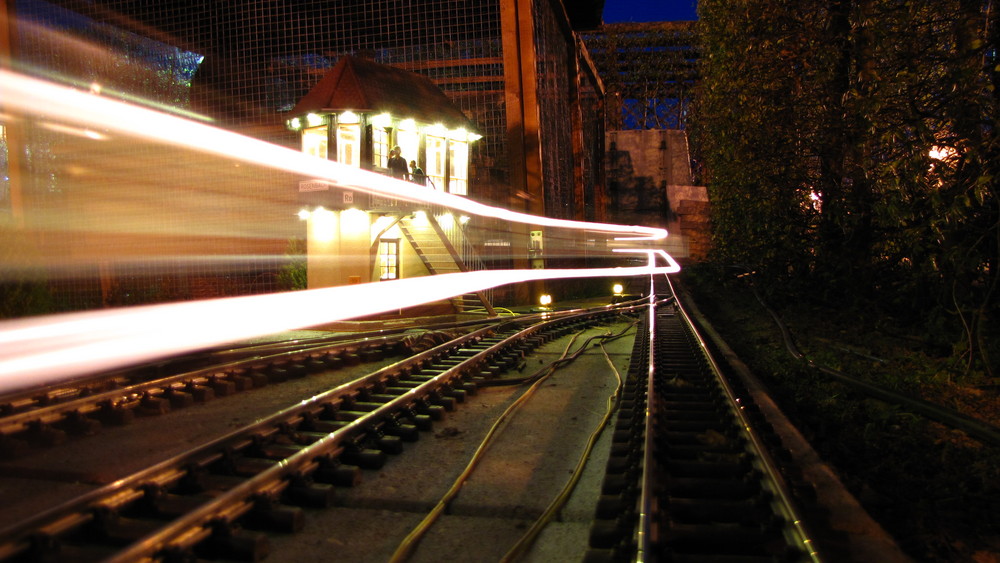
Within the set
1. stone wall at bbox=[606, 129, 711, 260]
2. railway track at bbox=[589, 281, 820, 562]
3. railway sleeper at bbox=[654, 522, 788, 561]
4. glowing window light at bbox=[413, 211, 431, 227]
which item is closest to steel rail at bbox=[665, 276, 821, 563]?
railway track at bbox=[589, 281, 820, 562]

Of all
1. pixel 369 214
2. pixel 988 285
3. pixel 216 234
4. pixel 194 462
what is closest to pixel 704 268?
pixel 369 214

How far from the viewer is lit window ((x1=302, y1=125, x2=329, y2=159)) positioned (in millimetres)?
16812

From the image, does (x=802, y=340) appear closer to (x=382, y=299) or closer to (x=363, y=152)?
(x=382, y=299)

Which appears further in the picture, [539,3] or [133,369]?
[539,3]

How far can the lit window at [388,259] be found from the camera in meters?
17.7

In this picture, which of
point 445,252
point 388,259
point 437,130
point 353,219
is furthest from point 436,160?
point 353,219

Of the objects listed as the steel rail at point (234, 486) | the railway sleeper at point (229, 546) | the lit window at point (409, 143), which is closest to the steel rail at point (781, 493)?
the railway sleeper at point (229, 546)

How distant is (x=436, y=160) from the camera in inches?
719

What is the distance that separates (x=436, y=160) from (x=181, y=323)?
25.3ft

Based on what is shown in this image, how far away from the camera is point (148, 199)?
68.6 ft

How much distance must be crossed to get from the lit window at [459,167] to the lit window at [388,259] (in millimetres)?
2308

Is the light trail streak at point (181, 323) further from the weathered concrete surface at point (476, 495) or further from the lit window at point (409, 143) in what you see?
the weathered concrete surface at point (476, 495)

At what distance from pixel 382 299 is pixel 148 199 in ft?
31.7

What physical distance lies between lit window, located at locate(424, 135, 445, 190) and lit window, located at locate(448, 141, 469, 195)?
0.44 m
